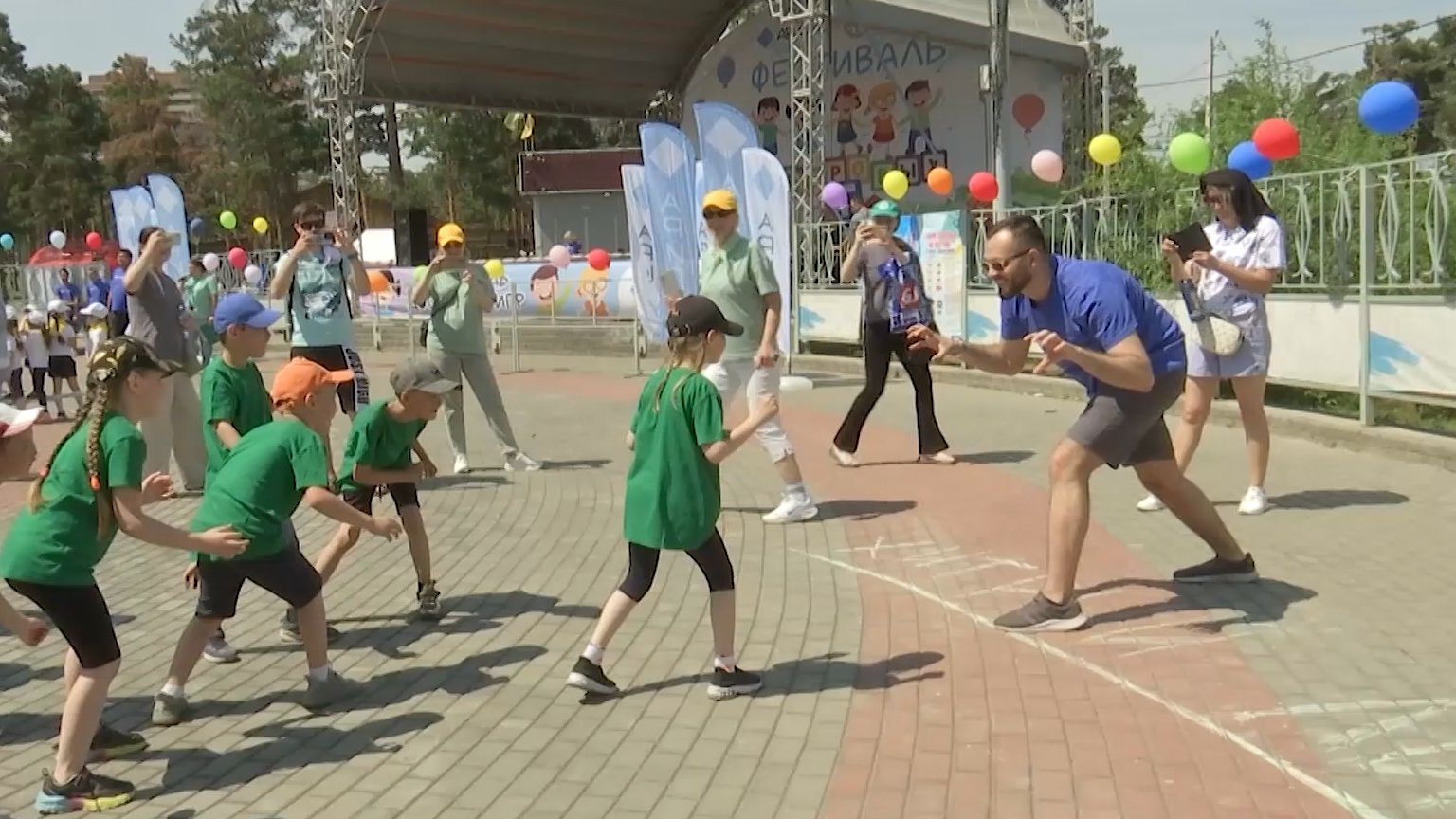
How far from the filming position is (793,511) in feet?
23.3

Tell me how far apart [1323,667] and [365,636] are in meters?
3.74

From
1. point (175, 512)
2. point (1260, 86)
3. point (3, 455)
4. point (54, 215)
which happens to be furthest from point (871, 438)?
point (54, 215)

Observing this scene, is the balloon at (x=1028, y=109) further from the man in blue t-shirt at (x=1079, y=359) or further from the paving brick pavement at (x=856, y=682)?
the man in blue t-shirt at (x=1079, y=359)

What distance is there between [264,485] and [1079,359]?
2811 millimetres

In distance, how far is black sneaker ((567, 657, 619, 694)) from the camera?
436cm

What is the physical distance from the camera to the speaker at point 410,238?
34750mm

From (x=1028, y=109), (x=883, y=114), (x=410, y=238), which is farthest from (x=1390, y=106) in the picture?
(x=410, y=238)

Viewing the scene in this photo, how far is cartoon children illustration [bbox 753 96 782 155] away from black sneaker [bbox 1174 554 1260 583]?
74.0 feet

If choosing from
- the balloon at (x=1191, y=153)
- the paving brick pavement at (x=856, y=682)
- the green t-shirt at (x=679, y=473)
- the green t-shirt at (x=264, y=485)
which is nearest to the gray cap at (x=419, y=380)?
the green t-shirt at (x=264, y=485)

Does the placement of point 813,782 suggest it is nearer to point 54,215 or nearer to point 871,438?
point 871,438

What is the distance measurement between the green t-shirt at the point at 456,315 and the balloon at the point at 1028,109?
56.4ft

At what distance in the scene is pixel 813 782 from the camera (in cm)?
366

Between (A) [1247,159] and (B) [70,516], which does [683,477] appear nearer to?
(B) [70,516]

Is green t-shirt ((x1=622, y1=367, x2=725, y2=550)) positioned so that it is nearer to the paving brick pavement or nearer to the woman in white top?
the paving brick pavement
